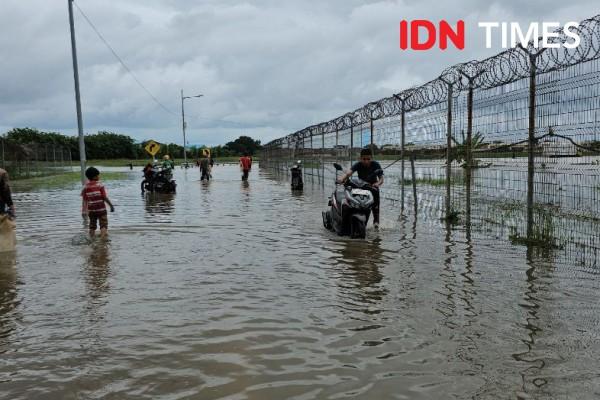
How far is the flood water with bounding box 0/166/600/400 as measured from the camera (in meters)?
3.83

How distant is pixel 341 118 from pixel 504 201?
28.8 feet

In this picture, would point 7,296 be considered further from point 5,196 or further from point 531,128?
point 531,128

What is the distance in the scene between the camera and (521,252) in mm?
8117

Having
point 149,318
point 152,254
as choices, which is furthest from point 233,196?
point 149,318

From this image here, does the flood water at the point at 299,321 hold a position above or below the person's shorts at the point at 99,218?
below

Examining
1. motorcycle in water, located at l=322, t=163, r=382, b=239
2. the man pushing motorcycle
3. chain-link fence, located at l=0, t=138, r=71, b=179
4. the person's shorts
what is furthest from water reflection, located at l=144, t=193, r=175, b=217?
chain-link fence, located at l=0, t=138, r=71, b=179

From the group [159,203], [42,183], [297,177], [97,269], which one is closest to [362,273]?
[97,269]

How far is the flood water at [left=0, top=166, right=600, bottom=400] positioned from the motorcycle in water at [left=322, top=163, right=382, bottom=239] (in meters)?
0.36

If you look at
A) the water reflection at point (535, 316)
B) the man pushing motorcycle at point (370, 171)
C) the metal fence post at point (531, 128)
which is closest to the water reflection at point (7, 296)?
the water reflection at point (535, 316)

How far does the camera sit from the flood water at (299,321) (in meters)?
3.83

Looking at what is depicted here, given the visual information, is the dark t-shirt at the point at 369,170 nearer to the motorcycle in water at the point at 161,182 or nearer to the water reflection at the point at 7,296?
the water reflection at the point at 7,296

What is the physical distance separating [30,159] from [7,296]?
1297 inches

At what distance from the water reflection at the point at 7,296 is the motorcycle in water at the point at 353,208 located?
17.1 feet

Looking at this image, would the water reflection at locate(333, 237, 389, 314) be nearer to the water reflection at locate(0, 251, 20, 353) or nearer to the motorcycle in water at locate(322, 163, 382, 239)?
the motorcycle in water at locate(322, 163, 382, 239)
